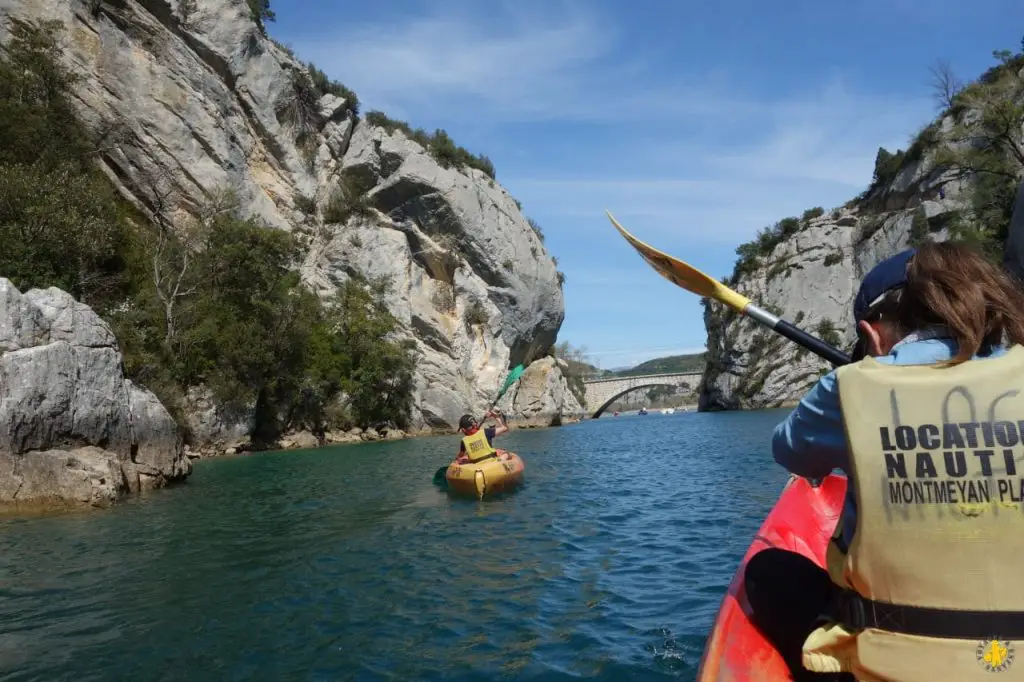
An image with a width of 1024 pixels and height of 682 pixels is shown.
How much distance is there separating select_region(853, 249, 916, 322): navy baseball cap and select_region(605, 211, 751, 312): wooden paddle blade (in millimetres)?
2893

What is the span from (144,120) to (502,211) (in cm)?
2460

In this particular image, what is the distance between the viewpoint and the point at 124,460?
13766 mm

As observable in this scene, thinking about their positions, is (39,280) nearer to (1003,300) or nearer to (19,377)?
(19,377)

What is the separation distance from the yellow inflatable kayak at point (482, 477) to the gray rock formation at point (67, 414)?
6.24 meters

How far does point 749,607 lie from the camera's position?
10.2ft

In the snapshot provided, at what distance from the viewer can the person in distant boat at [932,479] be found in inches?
76.1

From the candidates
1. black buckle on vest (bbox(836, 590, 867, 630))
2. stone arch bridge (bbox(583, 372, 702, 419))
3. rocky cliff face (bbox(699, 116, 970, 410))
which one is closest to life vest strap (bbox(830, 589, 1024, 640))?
black buckle on vest (bbox(836, 590, 867, 630))

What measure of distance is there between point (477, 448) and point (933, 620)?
10147mm

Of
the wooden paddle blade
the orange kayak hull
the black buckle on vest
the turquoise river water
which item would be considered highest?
the wooden paddle blade

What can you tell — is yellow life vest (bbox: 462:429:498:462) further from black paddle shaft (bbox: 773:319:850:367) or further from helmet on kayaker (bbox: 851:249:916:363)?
helmet on kayaker (bbox: 851:249:916:363)

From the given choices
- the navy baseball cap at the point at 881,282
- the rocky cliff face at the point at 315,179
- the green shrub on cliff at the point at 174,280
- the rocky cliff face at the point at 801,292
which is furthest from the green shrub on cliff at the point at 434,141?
the navy baseball cap at the point at 881,282

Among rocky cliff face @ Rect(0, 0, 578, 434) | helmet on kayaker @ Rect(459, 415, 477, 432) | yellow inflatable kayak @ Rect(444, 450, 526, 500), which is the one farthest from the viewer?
rocky cliff face @ Rect(0, 0, 578, 434)

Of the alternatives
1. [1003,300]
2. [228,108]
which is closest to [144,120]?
[228,108]

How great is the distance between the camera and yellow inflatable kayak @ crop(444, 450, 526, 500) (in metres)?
11.1
